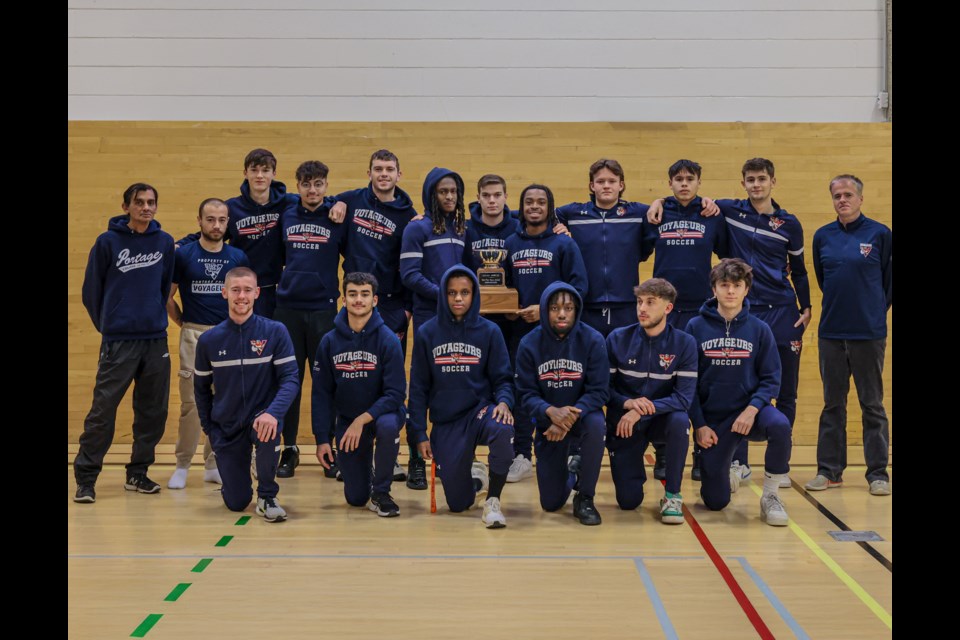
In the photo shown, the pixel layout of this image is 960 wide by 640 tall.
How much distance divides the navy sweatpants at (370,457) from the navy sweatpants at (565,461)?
2.52 ft

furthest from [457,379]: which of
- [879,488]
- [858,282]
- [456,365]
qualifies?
[879,488]

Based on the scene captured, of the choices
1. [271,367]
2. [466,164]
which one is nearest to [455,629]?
[271,367]

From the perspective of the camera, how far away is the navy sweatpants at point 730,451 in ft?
16.3

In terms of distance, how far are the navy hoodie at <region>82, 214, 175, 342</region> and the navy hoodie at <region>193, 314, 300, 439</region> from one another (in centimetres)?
47

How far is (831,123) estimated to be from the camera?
7.26 metres

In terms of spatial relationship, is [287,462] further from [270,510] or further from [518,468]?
[518,468]

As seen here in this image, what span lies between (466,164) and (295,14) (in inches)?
67.4

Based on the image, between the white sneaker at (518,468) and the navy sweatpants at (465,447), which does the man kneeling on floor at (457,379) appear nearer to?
the navy sweatpants at (465,447)

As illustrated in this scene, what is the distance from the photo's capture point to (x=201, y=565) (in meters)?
4.21

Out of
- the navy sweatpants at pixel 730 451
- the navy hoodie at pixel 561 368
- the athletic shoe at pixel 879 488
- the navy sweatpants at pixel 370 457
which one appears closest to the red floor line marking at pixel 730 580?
the navy sweatpants at pixel 730 451

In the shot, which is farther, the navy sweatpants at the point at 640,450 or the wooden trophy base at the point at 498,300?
the wooden trophy base at the point at 498,300

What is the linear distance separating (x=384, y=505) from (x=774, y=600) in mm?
2092

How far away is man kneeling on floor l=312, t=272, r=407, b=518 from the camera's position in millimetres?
5086

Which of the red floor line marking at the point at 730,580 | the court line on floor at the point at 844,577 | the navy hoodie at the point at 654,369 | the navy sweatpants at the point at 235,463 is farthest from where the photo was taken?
the navy sweatpants at the point at 235,463
